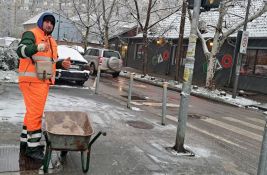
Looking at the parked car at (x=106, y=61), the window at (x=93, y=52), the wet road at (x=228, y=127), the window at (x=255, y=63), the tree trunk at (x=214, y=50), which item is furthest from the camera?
the window at (x=93, y=52)

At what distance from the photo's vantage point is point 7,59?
58.1 feet

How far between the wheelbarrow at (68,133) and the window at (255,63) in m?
18.4

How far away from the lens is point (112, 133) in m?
8.23

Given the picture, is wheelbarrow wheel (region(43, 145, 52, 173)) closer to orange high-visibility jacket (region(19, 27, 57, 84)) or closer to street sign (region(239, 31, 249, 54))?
orange high-visibility jacket (region(19, 27, 57, 84))

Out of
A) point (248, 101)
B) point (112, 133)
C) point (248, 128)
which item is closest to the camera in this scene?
point (112, 133)

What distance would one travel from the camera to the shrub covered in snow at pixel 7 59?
17441 mm

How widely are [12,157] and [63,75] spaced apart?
1062 centimetres

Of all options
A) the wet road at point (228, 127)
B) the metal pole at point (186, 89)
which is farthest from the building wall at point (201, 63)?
the metal pole at point (186, 89)

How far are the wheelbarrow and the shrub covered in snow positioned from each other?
12.1 metres

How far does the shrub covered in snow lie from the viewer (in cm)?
1744

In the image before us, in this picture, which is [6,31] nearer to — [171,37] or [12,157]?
[171,37]

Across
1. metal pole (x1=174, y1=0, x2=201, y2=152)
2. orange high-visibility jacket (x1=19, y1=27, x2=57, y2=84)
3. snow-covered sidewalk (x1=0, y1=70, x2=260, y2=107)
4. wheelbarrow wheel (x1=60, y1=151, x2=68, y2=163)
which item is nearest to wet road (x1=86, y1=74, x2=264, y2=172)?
metal pole (x1=174, y1=0, x2=201, y2=152)

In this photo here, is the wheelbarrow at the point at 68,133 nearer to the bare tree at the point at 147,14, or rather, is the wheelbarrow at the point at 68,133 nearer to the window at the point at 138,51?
the bare tree at the point at 147,14

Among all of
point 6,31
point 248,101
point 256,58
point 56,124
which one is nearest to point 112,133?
point 56,124
